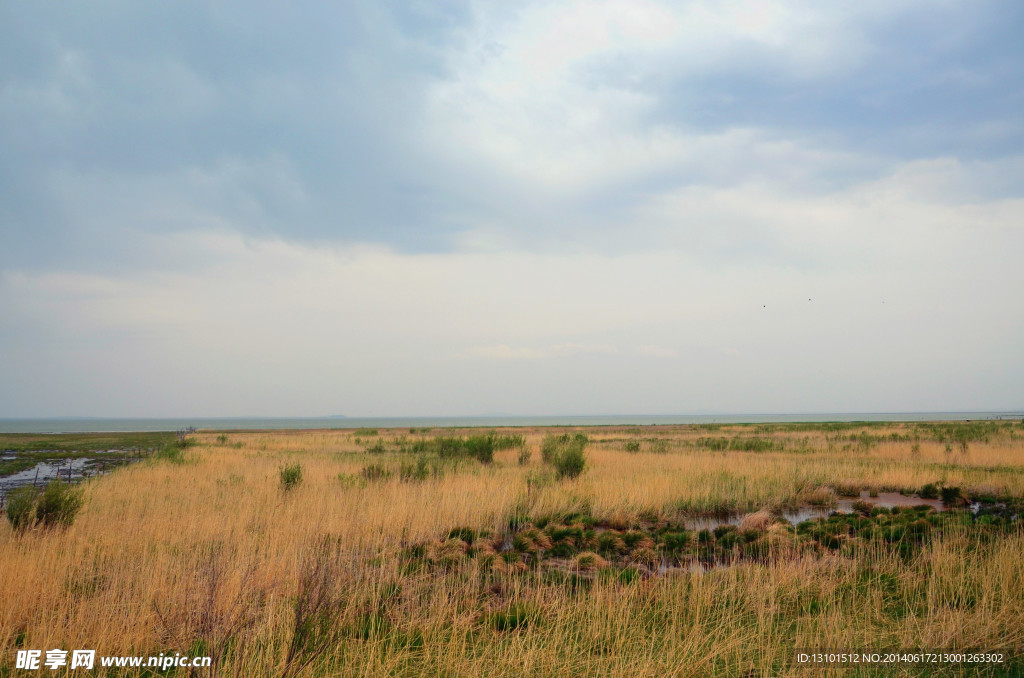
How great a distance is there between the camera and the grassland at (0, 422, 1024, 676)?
5.11m

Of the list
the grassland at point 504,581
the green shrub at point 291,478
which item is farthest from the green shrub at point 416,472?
the green shrub at point 291,478

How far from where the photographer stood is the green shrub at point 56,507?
10.3 meters

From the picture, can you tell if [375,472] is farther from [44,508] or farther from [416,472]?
[44,508]

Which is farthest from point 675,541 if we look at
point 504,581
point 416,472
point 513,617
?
point 416,472

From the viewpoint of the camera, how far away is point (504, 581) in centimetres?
770

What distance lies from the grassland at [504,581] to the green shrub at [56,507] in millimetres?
344

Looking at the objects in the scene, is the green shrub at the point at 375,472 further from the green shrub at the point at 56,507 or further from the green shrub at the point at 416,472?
the green shrub at the point at 56,507

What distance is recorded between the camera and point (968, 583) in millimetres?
6777

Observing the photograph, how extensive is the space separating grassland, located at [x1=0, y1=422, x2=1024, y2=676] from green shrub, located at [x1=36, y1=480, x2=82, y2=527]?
1.13 feet

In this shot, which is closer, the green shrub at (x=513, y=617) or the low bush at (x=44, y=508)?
the green shrub at (x=513, y=617)

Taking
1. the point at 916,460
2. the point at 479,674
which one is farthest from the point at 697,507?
the point at 916,460

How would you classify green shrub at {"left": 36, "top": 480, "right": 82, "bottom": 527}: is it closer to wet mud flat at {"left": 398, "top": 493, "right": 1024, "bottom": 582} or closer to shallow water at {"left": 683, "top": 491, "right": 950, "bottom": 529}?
wet mud flat at {"left": 398, "top": 493, "right": 1024, "bottom": 582}

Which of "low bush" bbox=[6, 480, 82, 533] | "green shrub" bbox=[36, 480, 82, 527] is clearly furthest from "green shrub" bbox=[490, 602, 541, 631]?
"green shrub" bbox=[36, 480, 82, 527]

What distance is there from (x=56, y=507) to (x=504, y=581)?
30.6 ft
